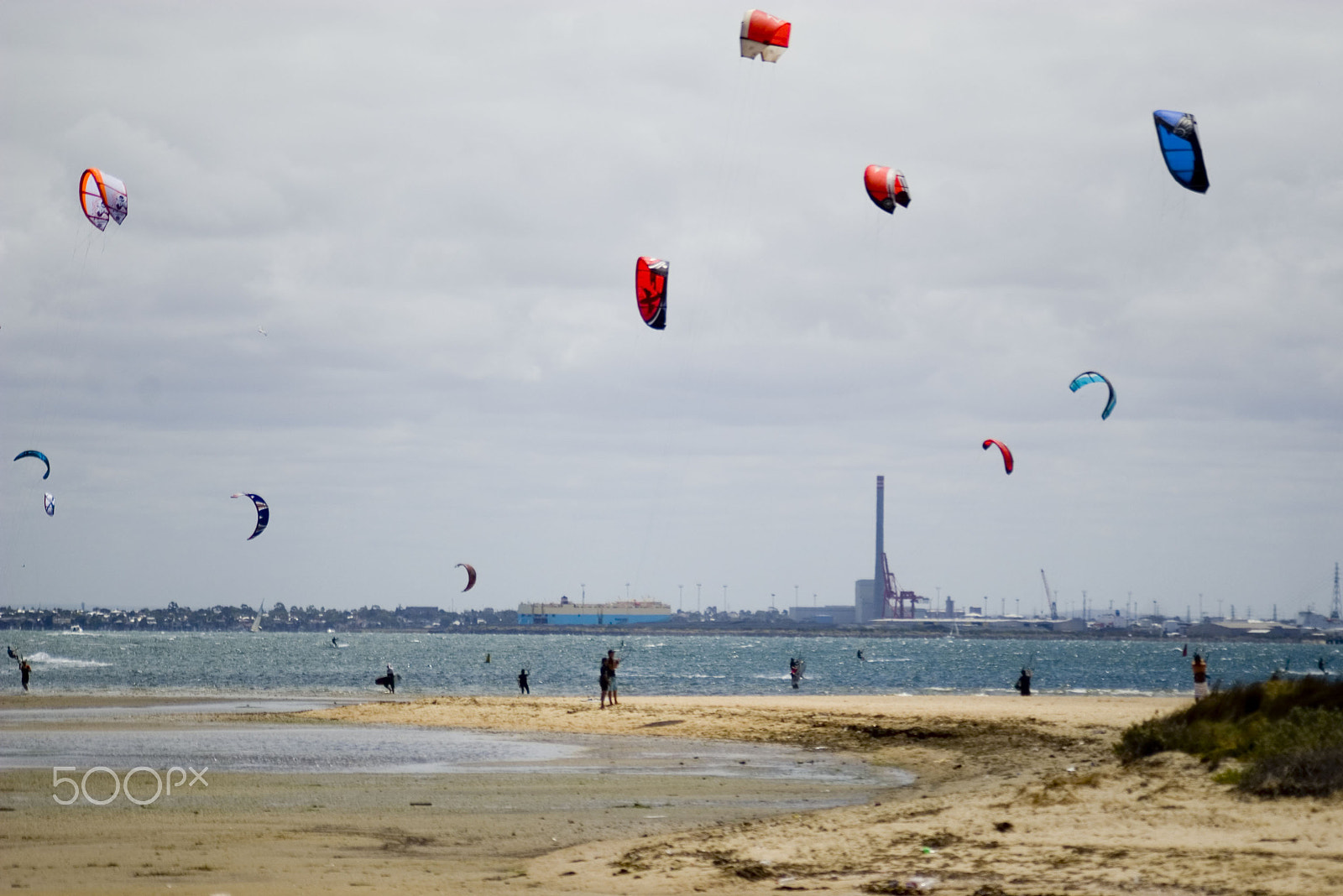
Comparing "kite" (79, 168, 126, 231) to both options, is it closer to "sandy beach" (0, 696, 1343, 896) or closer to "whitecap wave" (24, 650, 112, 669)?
"sandy beach" (0, 696, 1343, 896)

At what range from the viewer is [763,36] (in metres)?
23.4

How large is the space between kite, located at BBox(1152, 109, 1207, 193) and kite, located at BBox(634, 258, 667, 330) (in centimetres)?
962

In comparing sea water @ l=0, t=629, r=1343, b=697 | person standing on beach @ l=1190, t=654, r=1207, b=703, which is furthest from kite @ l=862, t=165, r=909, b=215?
sea water @ l=0, t=629, r=1343, b=697

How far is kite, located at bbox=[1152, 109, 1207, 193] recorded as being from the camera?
21516mm

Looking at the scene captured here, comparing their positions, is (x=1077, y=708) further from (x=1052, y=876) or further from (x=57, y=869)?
(x=57, y=869)

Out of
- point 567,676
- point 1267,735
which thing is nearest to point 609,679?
point 1267,735

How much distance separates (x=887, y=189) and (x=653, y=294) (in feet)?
21.6

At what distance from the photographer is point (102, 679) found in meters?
55.2

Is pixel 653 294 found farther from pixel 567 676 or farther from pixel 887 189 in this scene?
pixel 567 676

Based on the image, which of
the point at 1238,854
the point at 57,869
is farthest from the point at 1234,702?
the point at 57,869

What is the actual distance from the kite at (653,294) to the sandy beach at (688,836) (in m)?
10.7

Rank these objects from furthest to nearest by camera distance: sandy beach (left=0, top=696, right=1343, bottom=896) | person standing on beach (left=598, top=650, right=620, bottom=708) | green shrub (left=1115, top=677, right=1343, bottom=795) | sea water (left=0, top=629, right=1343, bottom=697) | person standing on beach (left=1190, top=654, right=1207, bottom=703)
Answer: sea water (left=0, top=629, right=1343, bottom=697)
person standing on beach (left=598, top=650, right=620, bottom=708)
person standing on beach (left=1190, top=654, right=1207, bottom=703)
green shrub (left=1115, top=677, right=1343, bottom=795)
sandy beach (left=0, top=696, right=1343, bottom=896)

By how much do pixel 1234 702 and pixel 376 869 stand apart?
10.0 metres

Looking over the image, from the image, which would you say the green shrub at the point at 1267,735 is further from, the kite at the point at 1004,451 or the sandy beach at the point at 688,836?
the kite at the point at 1004,451
